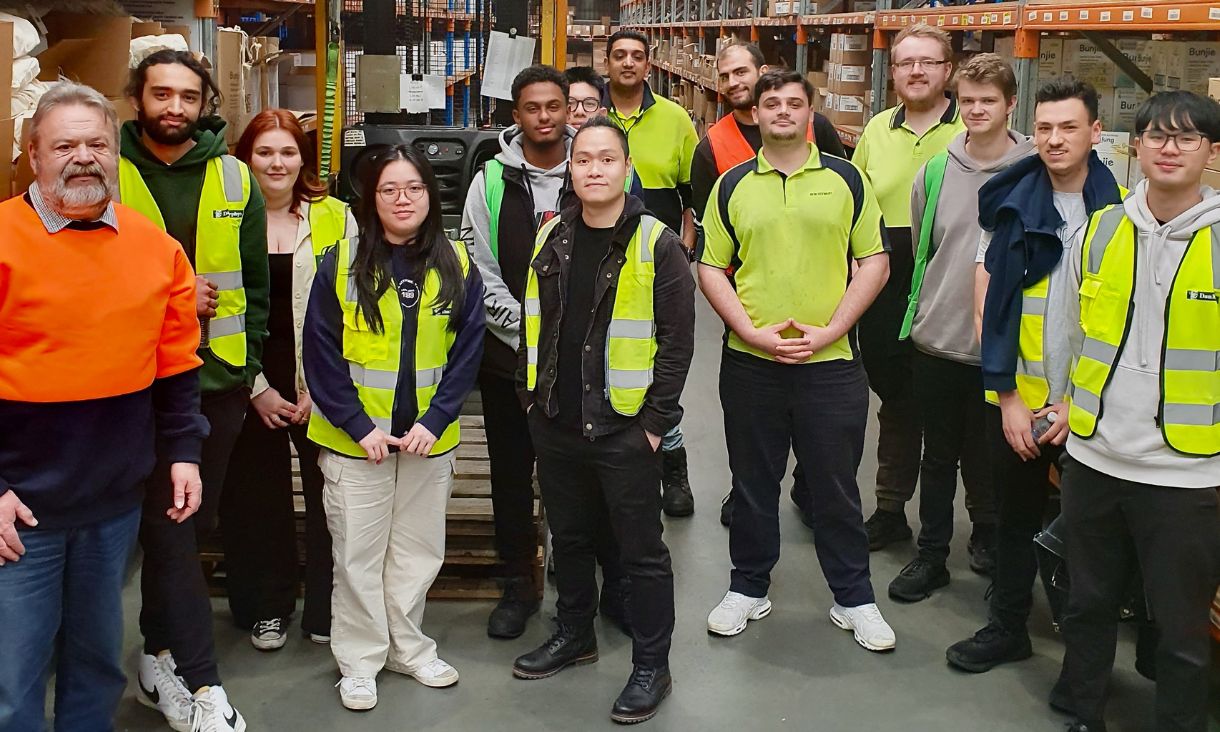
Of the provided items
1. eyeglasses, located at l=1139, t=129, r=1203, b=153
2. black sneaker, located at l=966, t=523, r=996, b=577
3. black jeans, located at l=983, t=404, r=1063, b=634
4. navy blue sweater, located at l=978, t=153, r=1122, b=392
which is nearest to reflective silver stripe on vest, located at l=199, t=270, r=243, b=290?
navy blue sweater, located at l=978, t=153, r=1122, b=392

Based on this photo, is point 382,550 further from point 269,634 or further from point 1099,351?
point 1099,351

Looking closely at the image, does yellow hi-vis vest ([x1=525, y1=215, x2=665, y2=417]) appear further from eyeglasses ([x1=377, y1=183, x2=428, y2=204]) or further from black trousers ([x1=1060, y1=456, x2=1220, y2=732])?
black trousers ([x1=1060, y1=456, x2=1220, y2=732])

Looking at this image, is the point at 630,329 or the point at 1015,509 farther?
the point at 1015,509

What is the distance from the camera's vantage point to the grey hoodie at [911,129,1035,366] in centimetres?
373

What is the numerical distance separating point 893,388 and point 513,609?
1.66 metres

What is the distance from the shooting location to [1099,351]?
2855 millimetres

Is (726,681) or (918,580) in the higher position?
(918,580)

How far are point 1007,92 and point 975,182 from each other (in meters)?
0.29

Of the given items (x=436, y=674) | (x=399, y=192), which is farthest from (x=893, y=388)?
(x=399, y=192)

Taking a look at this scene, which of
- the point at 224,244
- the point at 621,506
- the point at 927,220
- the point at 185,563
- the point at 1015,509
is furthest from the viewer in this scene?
the point at 927,220

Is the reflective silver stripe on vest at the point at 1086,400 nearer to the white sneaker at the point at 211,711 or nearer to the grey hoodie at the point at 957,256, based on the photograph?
the grey hoodie at the point at 957,256

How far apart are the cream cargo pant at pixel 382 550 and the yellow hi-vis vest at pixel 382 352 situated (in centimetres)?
8

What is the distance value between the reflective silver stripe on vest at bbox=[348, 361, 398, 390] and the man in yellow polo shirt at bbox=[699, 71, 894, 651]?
102 cm

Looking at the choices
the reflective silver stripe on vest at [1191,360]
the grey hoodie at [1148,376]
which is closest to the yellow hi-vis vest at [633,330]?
the grey hoodie at [1148,376]
